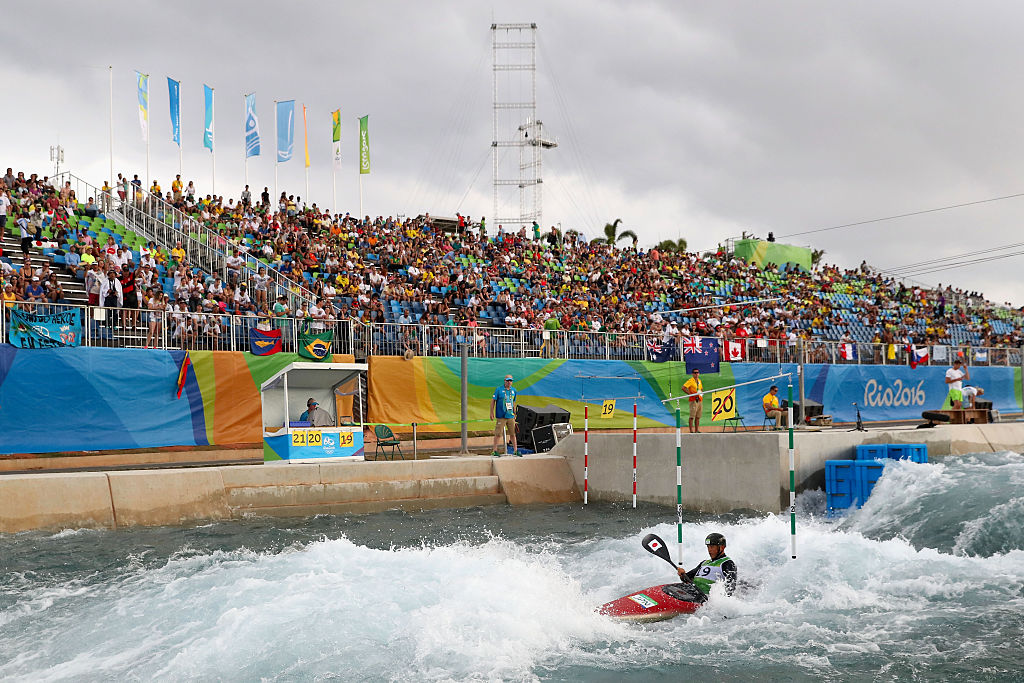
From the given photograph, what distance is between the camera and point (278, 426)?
19.8 m

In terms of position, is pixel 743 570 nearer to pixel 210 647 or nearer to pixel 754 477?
pixel 754 477

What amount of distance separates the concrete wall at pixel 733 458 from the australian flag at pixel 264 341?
736cm

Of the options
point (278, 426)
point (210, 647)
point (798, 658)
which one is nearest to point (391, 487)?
point (278, 426)

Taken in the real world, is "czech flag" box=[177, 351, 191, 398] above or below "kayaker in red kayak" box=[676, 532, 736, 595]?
above

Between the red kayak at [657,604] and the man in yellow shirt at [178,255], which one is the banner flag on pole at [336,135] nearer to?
the man in yellow shirt at [178,255]

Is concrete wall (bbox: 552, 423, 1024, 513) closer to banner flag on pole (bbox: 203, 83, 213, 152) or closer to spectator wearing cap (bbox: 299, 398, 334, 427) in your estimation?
spectator wearing cap (bbox: 299, 398, 334, 427)

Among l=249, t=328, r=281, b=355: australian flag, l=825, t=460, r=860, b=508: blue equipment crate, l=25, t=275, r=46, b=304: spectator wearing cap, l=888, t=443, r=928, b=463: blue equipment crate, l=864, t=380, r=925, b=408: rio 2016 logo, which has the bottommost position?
l=825, t=460, r=860, b=508: blue equipment crate

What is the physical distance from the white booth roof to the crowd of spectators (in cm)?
319

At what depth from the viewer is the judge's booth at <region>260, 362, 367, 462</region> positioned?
18658mm

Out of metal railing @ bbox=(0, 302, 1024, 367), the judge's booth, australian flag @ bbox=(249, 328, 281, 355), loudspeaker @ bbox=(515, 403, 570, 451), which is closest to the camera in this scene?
the judge's booth

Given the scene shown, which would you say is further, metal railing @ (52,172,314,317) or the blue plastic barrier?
metal railing @ (52,172,314,317)

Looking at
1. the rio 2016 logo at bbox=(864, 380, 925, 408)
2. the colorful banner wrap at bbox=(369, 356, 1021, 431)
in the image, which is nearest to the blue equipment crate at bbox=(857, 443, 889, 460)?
the colorful banner wrap at bbox=(369, 356, 1021, 431)

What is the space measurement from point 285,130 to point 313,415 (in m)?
23.1

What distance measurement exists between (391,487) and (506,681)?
34.2 ft
